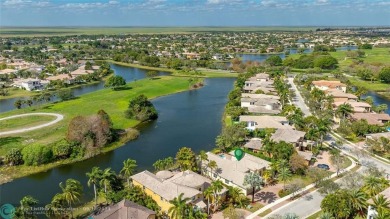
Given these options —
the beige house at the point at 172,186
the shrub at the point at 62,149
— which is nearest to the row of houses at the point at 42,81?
the shrub at the point at 62,149

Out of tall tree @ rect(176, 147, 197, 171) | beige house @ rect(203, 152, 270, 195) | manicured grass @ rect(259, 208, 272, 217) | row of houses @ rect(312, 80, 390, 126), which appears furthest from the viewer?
row of houses @ rect(312, 80, 390, 126)

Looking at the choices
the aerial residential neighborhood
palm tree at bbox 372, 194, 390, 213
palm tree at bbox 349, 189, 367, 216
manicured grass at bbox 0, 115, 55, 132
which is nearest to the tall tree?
the aerial residential neighborhood

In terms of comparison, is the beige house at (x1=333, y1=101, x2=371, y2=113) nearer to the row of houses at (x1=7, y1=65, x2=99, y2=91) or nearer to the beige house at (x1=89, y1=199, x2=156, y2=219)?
the beige house at (x1=89, y1=199, x2=156, y2=219)

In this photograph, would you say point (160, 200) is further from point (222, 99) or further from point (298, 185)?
point (222, 99)

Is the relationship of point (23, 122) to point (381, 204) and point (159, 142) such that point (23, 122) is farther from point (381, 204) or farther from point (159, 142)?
point (381, 204)

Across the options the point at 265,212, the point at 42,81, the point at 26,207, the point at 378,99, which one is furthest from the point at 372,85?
the point at 26,207

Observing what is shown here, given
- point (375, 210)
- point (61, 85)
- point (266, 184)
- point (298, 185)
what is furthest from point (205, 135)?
point (61, 85)
